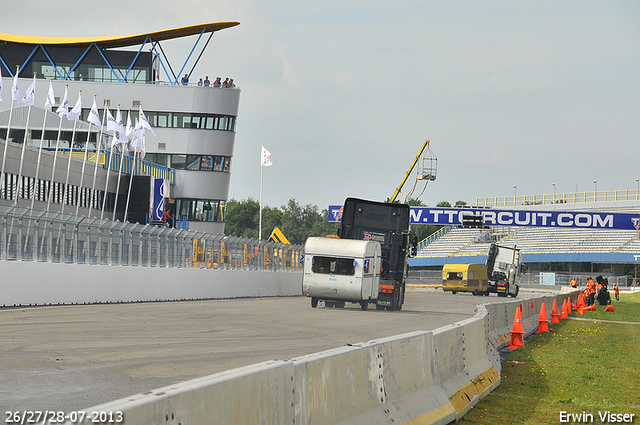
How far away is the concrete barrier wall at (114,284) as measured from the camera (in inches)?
874

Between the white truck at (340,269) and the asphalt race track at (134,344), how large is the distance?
3.33 metres

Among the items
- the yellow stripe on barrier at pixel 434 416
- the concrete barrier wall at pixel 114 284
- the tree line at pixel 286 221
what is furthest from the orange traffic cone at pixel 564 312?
the tree line at pixel 286 221

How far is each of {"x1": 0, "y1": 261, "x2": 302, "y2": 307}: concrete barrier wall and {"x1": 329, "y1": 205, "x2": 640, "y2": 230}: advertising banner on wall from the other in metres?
37.9

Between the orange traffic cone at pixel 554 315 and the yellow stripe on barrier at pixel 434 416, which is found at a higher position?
the orange traffic cone at pixel 554 315

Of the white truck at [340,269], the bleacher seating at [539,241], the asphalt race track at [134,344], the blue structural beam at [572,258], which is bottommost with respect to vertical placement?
the asphalt race track at [134,344]

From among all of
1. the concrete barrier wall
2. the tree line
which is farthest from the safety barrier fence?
the tree line

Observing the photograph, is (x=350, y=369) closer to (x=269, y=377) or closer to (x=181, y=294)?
(x=269, y=377)

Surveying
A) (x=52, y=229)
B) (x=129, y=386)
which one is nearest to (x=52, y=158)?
(x=52, y=229)

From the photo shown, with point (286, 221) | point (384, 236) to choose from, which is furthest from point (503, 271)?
point (286, 221)

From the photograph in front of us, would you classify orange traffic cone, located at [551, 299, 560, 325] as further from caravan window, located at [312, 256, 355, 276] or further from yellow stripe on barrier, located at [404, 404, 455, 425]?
yellow stripe on barrier, located at [404, 404, 455, 425]

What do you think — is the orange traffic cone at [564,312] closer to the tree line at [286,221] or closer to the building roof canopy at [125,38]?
the building roof canopy at [125,38]

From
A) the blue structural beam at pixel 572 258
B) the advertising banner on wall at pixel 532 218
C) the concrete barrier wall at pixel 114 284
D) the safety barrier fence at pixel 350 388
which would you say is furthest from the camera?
the blue structural beam at pixel 572 258

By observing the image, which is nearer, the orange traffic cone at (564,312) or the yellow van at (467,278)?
the orange traffic cone at (564,312)

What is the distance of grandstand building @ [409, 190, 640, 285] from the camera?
86688 mm
